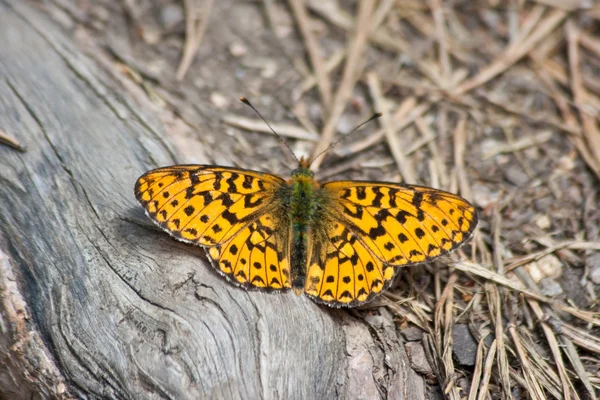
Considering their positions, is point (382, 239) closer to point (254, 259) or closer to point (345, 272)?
point (345, 272)

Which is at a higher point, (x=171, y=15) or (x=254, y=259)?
(x=171, y=15)

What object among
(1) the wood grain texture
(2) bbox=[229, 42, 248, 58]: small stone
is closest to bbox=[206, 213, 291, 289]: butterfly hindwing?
(1) the wood grain texture

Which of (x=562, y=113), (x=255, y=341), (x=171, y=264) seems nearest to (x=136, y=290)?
(x=171, y=264)

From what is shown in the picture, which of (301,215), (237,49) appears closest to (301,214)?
(301,215)

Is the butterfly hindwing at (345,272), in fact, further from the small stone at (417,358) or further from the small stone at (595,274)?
the small stone at (595,274)

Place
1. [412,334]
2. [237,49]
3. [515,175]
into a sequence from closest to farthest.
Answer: [412,334] → [515,175] → [237,49]

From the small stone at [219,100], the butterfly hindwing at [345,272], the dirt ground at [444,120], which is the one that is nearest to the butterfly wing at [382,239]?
the butterfly hindwing at [345,272]
